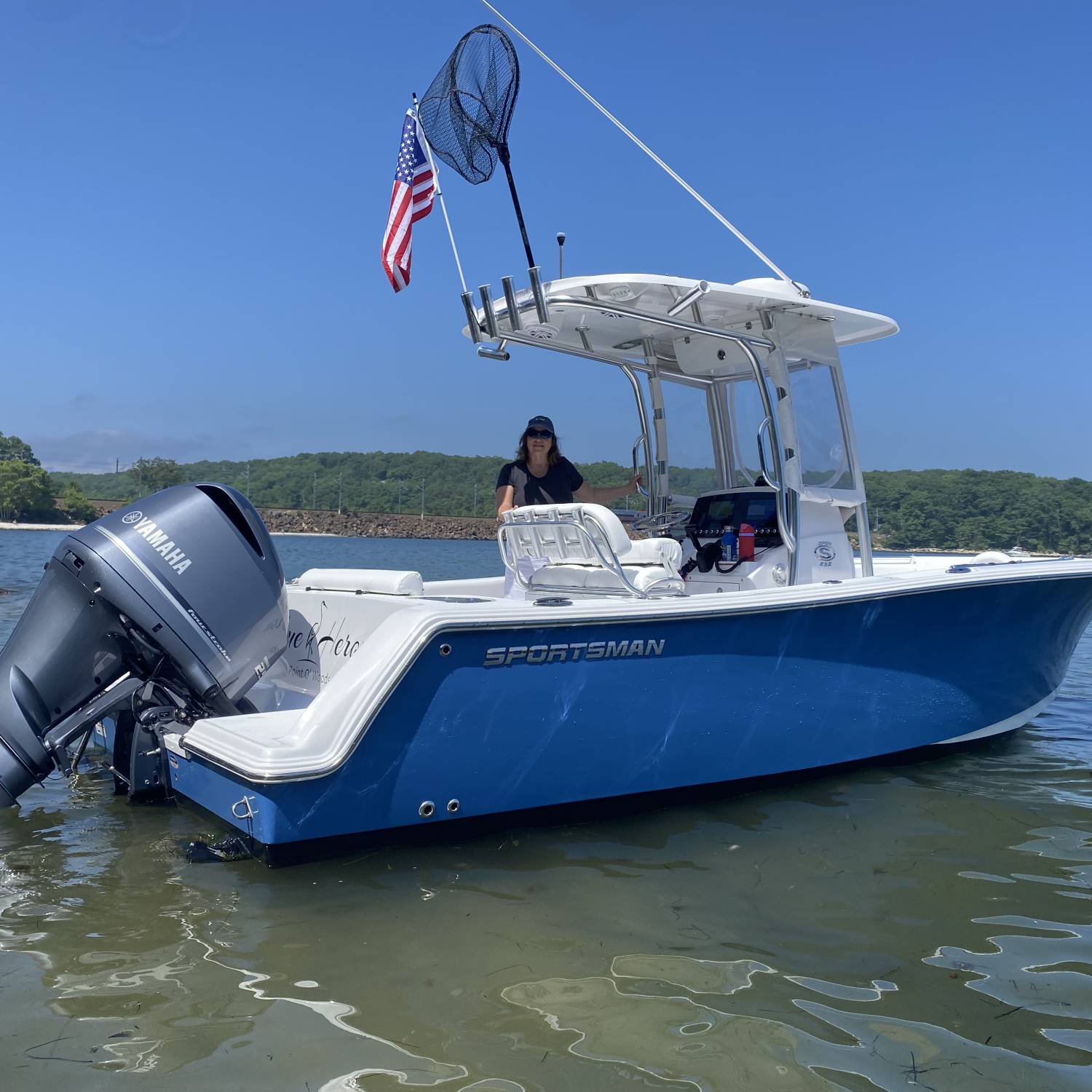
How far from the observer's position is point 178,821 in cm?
451

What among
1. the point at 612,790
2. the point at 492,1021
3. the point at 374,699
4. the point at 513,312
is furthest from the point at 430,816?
the point at 513,312

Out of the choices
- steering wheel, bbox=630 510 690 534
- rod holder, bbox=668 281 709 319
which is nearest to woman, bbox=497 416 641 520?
steering wheel, bbox=630 510 690 534

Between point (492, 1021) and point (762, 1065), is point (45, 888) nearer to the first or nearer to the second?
point (492, 1021)

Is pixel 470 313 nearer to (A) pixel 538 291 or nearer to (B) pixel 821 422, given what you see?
(A) pixel 538 291

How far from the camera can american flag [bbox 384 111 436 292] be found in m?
5.92

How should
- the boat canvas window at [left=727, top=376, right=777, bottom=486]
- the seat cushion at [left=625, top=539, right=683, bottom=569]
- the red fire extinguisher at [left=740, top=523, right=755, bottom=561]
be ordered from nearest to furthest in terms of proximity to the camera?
the seat cushion at [left=625, top=539, right=683, bottom=569], the red fire extinguisher at [left=740, top=523, right=755, bottom=561], the boat canvas window at [left=727, top=376, right=777, bottom=486]

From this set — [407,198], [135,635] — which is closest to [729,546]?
[407,198]

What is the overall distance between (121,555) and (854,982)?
10.0 feet

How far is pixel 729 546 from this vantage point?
5.87 m

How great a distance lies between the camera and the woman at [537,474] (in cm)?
607

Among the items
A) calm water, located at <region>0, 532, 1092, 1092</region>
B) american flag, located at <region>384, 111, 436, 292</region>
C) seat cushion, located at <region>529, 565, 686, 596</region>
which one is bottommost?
calm water, located at <region>0, 532, 1092, 1092</region>

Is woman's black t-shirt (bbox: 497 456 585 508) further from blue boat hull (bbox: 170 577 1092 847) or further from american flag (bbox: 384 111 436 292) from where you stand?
blue boat hull (bbox: 170 577 1092 847)

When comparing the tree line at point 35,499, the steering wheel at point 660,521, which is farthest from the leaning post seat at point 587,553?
the tree line at point 35,499

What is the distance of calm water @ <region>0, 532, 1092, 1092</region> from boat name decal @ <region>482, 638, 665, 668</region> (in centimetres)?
79
